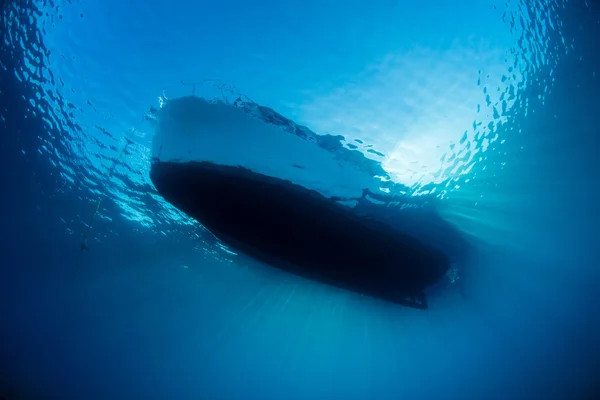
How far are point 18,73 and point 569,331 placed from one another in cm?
2909

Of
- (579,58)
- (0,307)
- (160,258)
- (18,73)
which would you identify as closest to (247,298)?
(160,258)

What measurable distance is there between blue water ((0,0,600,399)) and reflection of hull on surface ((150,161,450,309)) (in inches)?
48.0

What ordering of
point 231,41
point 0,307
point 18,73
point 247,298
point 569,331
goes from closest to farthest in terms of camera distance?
point 231,41, point 18,73, point 569,331, point 247,298, point 0,307

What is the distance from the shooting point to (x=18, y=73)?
994 cm

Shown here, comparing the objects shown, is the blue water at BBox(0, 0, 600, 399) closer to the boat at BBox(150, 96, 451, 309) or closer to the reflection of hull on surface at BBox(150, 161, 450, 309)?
the boat at BBox(150, 96, 451, 309)

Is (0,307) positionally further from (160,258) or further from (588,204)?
(588,204)

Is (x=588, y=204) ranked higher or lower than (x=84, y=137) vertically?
lower

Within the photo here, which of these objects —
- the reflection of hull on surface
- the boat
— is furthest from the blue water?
the reflection of hull on surface

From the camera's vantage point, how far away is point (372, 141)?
23.3ft

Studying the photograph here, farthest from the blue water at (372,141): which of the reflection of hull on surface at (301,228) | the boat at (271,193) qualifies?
the reflection of hull on surface at (301,228)

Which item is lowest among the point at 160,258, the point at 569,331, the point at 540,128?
the point at 569,331

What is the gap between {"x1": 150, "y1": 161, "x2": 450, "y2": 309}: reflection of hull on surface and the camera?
26.7ft

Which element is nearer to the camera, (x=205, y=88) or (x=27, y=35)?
(x=205, y=88)

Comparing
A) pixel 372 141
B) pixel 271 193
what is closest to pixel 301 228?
pixel 271 193
